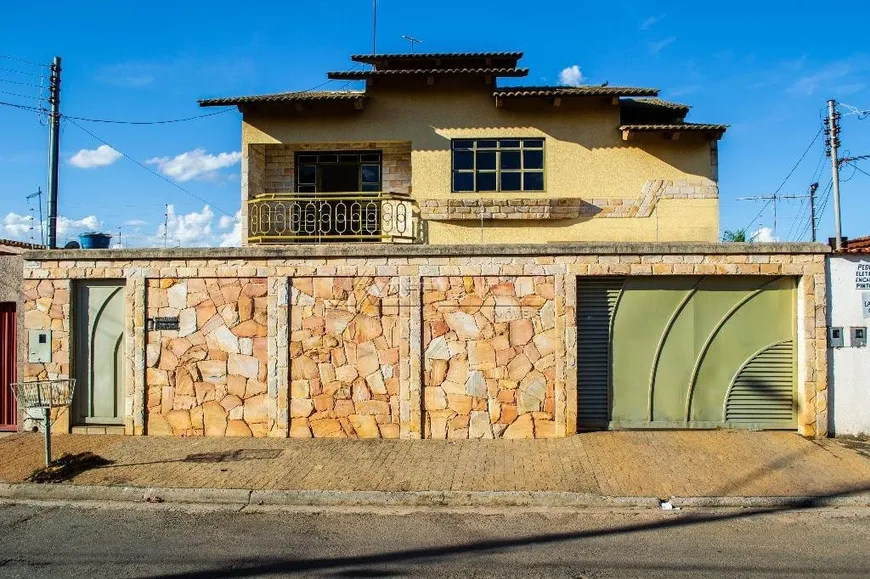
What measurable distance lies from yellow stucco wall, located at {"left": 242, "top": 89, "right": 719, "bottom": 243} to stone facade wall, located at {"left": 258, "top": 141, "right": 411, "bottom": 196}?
653 mm

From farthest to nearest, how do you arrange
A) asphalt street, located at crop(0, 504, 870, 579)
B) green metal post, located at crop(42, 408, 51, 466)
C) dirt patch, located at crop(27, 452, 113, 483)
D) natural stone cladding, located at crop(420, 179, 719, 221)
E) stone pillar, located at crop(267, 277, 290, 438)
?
natural stone cladding, located at crop(420, 179, 719, 221)
stone pillar, located at crop(267, 277, 290, 438)
green metal post, located at crop(42, 408, 51, 466)
dirt patch, located at crop(27, 452, 113, 483)
asphalt street, located at crop(0, 504, 870, 579)

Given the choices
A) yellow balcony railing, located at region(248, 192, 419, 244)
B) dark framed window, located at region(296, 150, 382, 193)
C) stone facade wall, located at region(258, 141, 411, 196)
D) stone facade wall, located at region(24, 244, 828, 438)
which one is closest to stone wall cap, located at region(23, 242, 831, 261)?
stone facade wall, located at region(24, 244, 828, 438)

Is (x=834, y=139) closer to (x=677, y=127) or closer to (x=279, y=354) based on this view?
(x=677, y=127)

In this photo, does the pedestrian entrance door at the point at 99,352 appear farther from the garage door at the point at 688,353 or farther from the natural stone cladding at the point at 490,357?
the garage door at the point at 688,353

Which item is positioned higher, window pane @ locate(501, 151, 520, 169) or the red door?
window pane @ locate(501, 151, 520, 169)

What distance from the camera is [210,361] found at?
33.2 feet

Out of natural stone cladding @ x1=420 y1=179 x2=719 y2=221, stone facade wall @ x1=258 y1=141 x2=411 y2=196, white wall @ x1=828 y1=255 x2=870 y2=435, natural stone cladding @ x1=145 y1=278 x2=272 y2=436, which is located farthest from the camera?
stone facade wall @ x1=258 y1=141 x2=411 y2=196

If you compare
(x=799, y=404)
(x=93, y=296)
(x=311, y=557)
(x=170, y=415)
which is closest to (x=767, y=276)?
(x=799, y=404)

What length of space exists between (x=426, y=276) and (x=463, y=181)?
4689mm

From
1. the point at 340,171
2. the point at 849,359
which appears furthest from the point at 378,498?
the point at 340,171

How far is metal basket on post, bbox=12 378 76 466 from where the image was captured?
8352 millimetres

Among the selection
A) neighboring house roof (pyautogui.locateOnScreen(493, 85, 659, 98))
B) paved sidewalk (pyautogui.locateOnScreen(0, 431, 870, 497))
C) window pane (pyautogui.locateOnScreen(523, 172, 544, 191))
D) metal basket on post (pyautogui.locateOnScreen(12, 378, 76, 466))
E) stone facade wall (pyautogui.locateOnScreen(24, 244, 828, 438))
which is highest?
neighboring house roof (pyautogui.locateOnScreen(493, 85, 659, 98))

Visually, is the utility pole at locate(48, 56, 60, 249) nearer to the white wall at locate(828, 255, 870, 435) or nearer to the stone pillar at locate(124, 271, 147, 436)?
the stone pillar at locate(124, 271, 147, 436)

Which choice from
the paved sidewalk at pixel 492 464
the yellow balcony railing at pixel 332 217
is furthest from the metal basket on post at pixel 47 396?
the yellow balcony railing at pixel 332 217
